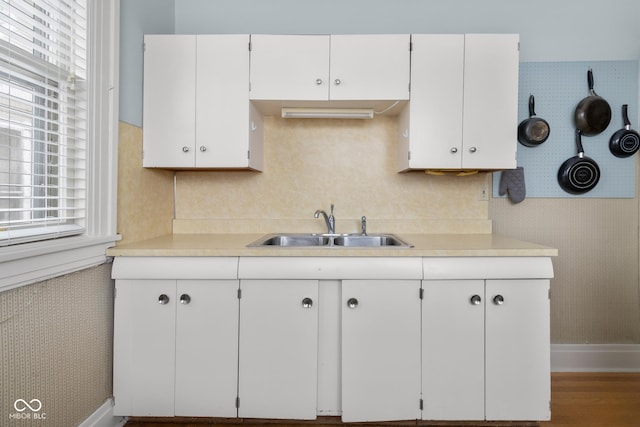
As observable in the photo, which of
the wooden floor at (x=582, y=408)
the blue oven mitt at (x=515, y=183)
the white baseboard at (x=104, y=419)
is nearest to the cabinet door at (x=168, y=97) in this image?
the white baseboard at (x=104, y=419)

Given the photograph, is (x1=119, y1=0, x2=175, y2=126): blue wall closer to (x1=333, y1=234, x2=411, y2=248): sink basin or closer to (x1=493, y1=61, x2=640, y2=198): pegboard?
(x1=333, y1=234, x2=411, y2=248): sink basin

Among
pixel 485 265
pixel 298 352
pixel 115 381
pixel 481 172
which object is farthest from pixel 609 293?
pixel 115 381

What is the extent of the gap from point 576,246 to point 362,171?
5.11 ft

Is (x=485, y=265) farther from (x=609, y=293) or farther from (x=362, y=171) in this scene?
(x=609, y=293)

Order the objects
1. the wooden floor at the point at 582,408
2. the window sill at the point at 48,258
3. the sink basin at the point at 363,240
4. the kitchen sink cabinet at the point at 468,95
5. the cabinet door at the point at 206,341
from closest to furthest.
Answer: the window sill at the point at 48,258
the cabinet door at the point at 206,341
the wooden floor at the point at 582,408
the kitchen sink cabinet at the point at 468,95
the sink basin at the point at 363,240

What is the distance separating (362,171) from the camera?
2.69 meters

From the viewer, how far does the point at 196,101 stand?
2260mm

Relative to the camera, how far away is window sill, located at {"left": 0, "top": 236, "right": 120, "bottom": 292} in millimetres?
1327

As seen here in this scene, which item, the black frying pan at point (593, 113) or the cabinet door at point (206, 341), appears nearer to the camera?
the cabinet door at point (206, 341)

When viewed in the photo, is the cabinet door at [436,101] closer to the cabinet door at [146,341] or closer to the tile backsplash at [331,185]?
the tile backsplash at [331,185]

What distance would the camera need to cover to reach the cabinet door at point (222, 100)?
2250 mm

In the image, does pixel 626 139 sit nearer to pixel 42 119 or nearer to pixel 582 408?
pixel 582 408

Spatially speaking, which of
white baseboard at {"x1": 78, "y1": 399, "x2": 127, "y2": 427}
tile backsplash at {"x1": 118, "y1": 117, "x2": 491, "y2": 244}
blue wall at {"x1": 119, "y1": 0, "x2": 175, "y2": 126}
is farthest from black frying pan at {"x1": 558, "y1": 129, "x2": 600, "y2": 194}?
white baseboard at {"x1": 78, "y1": 399, "x2": 127, "y2": 427}

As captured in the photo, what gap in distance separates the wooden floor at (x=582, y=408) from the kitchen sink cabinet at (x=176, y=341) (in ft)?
0.64
